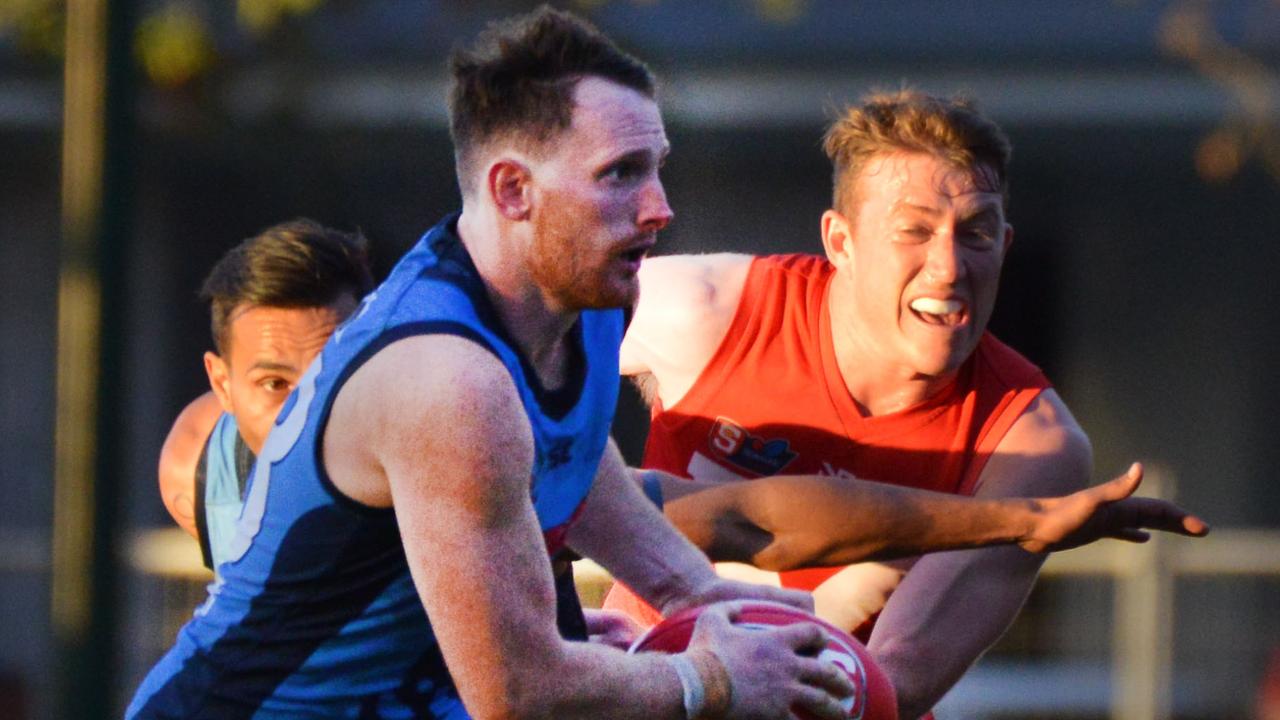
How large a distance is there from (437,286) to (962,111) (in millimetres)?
1728

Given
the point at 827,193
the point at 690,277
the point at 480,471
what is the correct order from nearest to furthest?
1. the point at 480,471
2. the point at 690,277
3. the point at 827,193

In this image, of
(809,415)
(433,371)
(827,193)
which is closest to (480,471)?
(433,371)

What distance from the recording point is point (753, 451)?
4.73 metres

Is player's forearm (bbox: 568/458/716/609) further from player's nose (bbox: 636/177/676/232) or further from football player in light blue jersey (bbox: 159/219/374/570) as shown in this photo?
football player in light blue jersey (bbox: 159/219/374/570)

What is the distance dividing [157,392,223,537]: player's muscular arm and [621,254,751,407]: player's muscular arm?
1072 millimetres

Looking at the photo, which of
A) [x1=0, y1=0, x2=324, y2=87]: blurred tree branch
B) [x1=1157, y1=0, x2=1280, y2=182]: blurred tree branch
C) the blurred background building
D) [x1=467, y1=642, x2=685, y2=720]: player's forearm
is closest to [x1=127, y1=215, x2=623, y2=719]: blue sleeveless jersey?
[x1=467, y1=642, x2=685, y2=720]: player's forearm

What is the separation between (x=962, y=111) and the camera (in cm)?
463

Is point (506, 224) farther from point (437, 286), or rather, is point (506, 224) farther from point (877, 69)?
point (877, 69)

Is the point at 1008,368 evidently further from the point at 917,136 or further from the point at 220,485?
the point at 220,485

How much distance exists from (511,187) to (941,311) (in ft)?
4.43

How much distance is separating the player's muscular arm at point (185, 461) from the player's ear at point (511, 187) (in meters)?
1.68

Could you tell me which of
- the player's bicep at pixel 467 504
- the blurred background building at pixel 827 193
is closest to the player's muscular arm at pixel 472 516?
the player's bicep at pixel 467 504

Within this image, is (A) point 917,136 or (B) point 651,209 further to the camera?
(A) point 917,136

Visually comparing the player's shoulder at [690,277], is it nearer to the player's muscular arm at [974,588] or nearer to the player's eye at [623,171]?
the player's muscular arm at [974,588]
